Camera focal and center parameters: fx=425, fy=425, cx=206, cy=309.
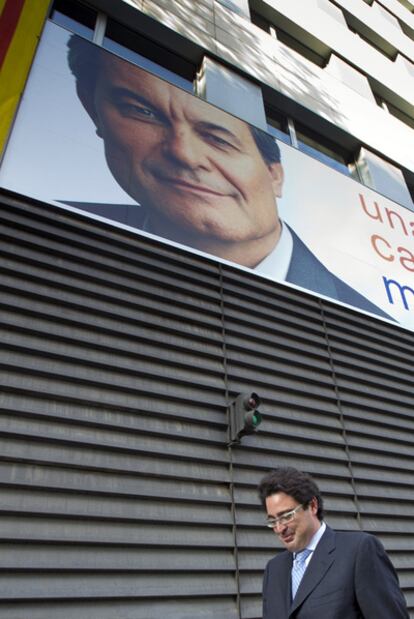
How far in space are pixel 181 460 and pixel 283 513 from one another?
4.02ft

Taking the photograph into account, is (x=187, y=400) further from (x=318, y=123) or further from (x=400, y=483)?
(x=318, y=123)

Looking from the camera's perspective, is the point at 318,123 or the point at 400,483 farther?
the point at 318,123

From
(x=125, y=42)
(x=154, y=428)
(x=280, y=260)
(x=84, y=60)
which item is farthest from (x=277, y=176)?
(x=154, y=428)

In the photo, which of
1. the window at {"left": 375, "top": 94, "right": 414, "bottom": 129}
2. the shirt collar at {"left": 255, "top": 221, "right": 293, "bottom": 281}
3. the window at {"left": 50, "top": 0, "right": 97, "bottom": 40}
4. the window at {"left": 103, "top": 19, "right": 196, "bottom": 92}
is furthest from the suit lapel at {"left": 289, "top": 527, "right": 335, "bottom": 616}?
the window at {"left": 375, "top": 94, "right": 414, "bottom": 129}

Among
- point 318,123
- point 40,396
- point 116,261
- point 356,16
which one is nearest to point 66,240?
point 116,261

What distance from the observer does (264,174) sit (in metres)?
4.73

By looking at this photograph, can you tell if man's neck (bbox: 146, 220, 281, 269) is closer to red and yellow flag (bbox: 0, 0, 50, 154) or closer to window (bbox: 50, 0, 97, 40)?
red and yellow flag (bbox: 0, 0, 50, 154)

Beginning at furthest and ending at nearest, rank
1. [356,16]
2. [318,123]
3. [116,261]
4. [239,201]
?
1. [356,16]
2. [318,123]
3. [239,201]
4. [116,261]

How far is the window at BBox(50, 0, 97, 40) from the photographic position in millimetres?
4895

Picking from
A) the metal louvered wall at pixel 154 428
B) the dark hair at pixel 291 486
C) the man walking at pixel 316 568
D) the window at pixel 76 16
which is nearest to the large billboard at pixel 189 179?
the metal louvered wall at pixel 154 428

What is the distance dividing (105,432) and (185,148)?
112 inches

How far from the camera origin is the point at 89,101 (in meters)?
3.79

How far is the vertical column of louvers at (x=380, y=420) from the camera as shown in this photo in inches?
132

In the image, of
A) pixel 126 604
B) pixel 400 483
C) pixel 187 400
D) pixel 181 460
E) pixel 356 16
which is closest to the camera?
pixel 126 604
